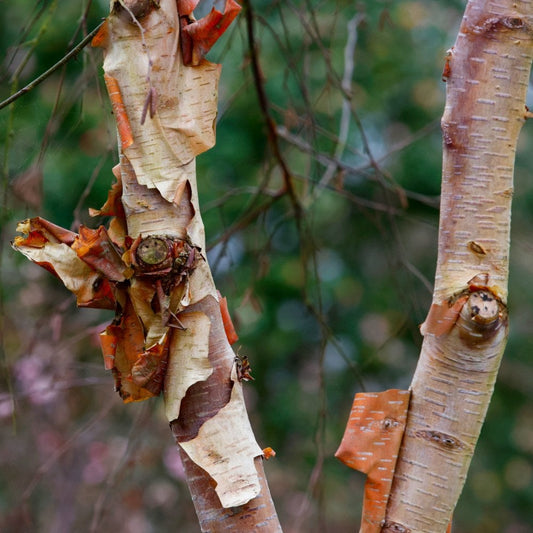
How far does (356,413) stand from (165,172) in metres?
0.36

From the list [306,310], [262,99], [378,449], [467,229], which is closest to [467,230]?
[467,229]

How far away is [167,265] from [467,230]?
1.09 feet

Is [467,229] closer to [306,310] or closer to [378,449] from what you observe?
[378,449]

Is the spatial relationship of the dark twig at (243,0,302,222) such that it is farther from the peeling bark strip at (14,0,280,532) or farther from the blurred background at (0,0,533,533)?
the blurred background at (0,0,533,533)

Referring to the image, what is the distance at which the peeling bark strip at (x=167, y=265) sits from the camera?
2.23ft

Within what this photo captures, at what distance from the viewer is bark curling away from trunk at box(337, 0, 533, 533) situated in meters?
0.74

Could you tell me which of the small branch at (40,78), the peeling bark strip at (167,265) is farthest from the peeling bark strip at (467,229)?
the small branch at (40,78)

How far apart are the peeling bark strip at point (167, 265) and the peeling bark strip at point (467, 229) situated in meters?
0.19

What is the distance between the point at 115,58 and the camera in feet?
2.31

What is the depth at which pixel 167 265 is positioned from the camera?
2.19 feet

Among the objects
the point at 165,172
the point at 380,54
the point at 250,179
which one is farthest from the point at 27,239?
the point at 380,54

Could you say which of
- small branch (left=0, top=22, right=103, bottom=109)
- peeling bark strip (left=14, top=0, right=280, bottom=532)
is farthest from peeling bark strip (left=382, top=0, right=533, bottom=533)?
small branch (left=0, top=22, right=103, bottom=109)

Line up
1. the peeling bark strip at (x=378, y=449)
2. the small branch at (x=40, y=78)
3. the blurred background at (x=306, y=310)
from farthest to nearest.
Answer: the blurred background at (x=306, y=310) < the peeling bark strip at (x=378, y=449) < the small branch at (x=40, y=78)

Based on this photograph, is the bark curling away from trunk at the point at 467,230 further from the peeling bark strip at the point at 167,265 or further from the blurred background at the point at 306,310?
the blurred background at the point at 306,310
